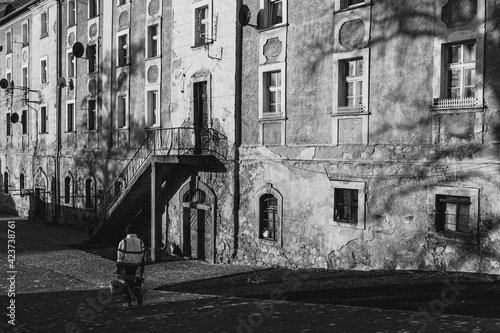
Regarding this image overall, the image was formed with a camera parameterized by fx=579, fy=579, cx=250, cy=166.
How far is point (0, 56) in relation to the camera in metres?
39.9

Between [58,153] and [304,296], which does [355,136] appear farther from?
[58,153]

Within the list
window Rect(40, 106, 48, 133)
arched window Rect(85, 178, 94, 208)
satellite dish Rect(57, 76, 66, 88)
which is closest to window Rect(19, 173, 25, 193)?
window Rect(40, 106, 48, 133)

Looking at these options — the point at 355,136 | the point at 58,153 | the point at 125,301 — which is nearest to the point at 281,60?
the point at 355,136

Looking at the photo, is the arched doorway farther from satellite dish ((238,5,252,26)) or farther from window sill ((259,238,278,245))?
satellite dish ((238,5,252,26))

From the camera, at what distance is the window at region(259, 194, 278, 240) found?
1811cm

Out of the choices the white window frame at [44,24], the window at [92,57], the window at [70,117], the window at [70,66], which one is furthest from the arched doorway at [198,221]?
the white window frame at [44,24]

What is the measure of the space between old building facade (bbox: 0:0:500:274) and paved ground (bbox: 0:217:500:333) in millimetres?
2888

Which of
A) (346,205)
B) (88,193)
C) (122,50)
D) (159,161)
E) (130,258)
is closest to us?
(130,258)

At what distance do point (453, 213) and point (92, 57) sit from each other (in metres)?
20.1

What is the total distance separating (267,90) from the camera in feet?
60.1

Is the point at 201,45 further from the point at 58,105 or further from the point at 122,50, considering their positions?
the point at 58,105

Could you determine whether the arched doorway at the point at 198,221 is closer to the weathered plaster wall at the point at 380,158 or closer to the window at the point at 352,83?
the weathered plaster wall at the point at 380,158

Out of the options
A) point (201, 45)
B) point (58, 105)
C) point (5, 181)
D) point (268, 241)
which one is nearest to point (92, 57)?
point (58, 105)

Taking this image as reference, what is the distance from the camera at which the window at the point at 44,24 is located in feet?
108
